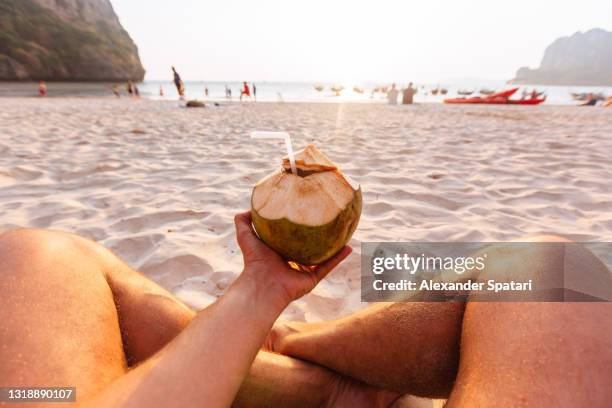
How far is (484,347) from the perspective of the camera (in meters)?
0.84

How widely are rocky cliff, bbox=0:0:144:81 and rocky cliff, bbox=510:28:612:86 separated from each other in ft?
415

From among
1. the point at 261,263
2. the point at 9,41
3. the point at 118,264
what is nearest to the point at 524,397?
the point at 261,263

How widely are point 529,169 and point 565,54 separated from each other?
703ft

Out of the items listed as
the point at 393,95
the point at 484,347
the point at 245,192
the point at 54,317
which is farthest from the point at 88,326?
the point at 393,95

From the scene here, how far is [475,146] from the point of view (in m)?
5.16

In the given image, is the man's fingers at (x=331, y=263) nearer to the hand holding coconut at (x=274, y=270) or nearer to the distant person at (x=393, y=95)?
the hand holding coconut at (x=274, y=270)

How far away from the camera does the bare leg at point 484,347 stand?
2.30 ft

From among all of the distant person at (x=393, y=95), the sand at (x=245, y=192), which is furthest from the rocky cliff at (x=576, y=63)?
the sand at (x=245, y=192)

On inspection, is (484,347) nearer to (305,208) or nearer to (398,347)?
(398,347)

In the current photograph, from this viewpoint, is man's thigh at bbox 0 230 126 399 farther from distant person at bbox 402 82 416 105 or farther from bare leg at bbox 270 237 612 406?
distant person at bbox 402 82 416 105

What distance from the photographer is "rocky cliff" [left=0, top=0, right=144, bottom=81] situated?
3606cm

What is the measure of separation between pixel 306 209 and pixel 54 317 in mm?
738

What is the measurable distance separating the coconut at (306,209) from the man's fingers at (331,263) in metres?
0.04

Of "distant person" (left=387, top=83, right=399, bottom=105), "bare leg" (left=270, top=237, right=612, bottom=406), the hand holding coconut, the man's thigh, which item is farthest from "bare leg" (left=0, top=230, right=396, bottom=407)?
"distant person" (left=387, top=83, right=399, bottom=105)
